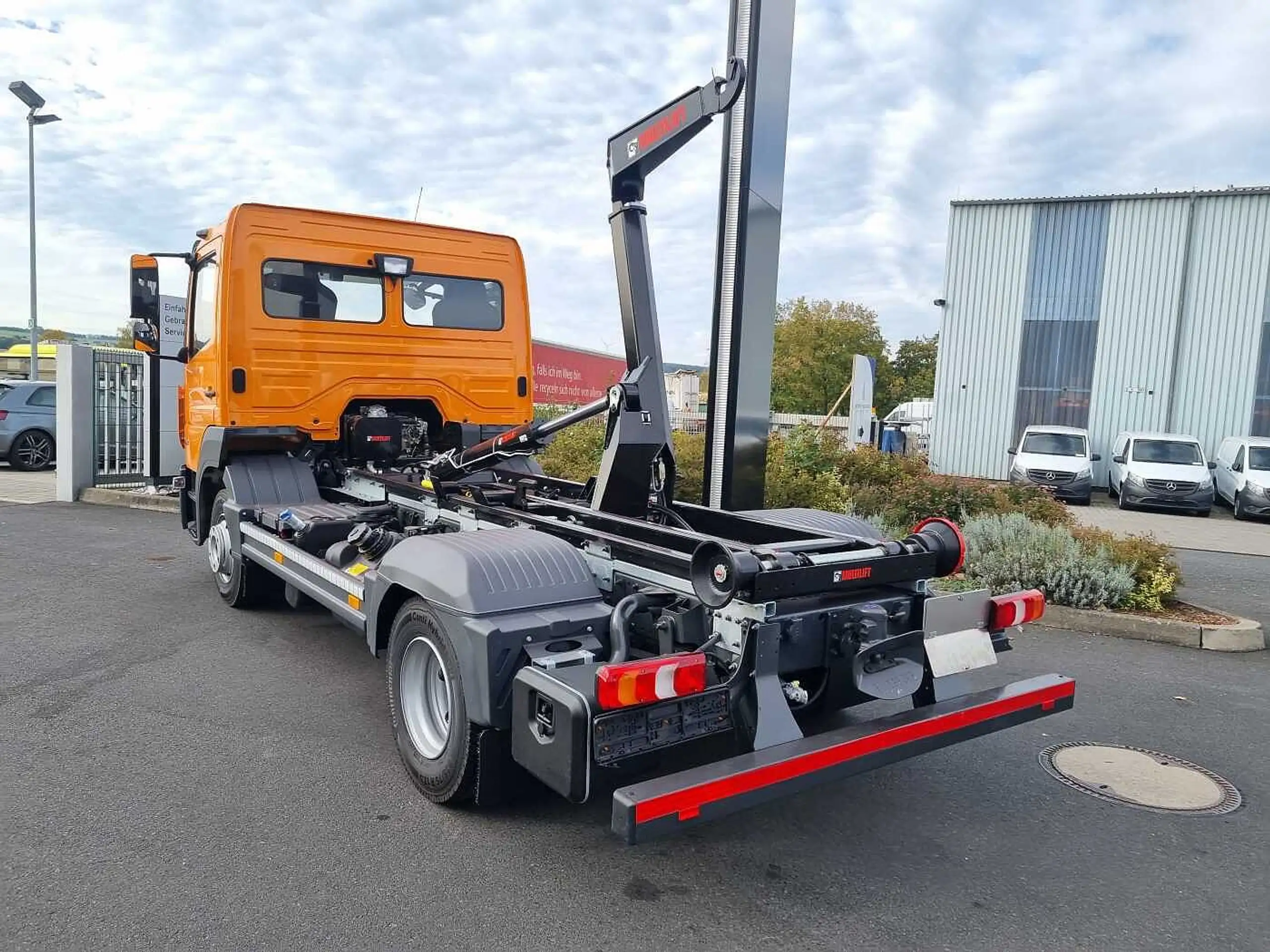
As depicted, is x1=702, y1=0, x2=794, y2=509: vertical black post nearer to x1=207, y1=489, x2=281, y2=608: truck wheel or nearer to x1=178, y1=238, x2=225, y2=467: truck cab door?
x1=207, y1=489, x2=281, y2=608: truck wheel

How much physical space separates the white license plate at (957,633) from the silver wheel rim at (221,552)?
4.91 metres

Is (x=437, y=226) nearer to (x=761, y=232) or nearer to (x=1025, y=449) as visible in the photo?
(x=761, y=232)

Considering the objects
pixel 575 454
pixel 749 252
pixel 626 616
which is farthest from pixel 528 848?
pixel 575 454

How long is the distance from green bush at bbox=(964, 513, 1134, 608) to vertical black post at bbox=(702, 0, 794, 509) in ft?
6.54

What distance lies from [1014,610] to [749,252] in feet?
13.0

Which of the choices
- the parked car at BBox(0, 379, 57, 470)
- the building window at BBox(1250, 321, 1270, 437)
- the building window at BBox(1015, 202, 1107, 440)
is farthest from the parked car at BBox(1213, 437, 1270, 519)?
the parked car at BBox(0, 379, 57, 470)

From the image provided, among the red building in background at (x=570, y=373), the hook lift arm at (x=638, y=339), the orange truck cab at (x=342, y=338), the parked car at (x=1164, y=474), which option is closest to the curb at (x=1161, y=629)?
the hook lift arm at (x=638, y=339)

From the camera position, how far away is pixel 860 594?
3.60 m

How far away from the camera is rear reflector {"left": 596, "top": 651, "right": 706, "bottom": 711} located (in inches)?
108

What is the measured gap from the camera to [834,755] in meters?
2.95

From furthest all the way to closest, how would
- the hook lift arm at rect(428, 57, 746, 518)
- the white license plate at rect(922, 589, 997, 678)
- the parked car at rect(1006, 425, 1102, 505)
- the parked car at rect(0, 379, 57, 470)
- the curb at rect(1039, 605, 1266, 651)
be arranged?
the parked car at rect(1006, 425, 1102, 505), the parked car at rect(0, 379, 57, 470), the curb at rect(1039, 605, 1266, 651), the hook lift arm at rect(428, 57, 746, 518), the white license plate at rect(922, 589, 997, 678)

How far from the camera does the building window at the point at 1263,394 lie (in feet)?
68.0

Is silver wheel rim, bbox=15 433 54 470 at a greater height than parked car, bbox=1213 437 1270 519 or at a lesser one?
lesser

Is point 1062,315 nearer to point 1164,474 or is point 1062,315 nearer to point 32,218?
point 1164,474
